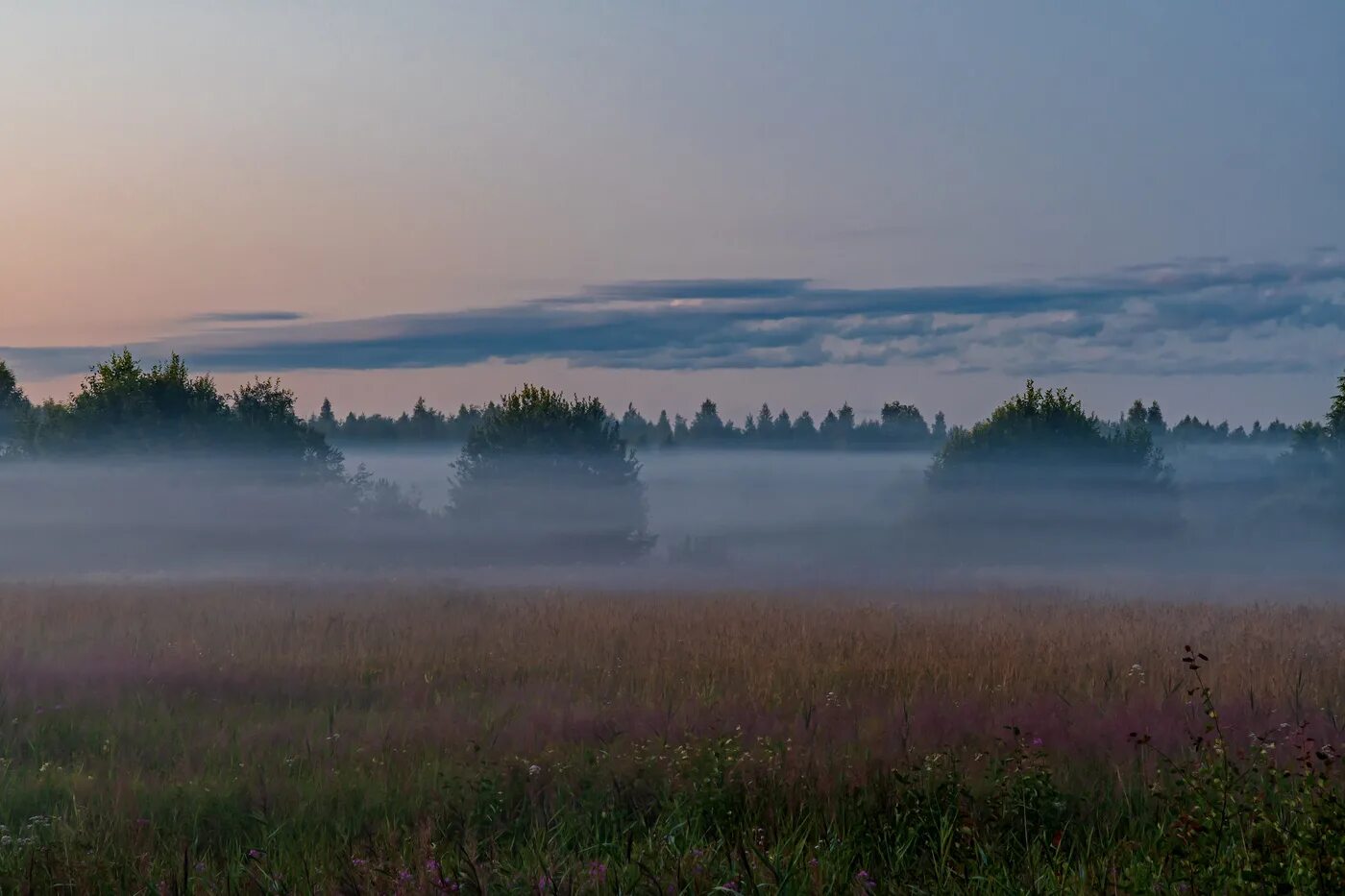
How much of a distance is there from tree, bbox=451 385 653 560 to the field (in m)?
35.0

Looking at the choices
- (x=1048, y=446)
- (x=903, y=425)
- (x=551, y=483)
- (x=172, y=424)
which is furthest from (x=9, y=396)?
(x=903, y=425)

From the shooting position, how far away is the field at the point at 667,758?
5879mm

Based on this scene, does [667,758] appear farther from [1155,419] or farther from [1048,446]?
[1155,419]

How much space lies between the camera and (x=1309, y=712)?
10.8 m

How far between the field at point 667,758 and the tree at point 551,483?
115ft

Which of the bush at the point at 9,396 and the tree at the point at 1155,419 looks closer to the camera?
the bush at the point at 9,396

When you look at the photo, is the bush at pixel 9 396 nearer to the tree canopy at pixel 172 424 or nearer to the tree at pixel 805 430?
the tree canopy at pixel 172 424

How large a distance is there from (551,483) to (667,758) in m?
45.6

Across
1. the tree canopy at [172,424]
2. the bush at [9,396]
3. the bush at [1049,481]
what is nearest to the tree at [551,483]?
the tree canopy at [172,424]

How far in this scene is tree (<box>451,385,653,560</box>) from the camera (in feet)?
173

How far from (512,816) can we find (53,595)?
1871 centimetres

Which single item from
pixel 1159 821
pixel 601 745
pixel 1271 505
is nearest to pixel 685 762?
pixel 601 745

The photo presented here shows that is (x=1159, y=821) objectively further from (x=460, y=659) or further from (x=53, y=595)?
(x=53, y=595)

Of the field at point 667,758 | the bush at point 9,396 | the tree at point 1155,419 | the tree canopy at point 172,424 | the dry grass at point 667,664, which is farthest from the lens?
the tree at point 1155,419
